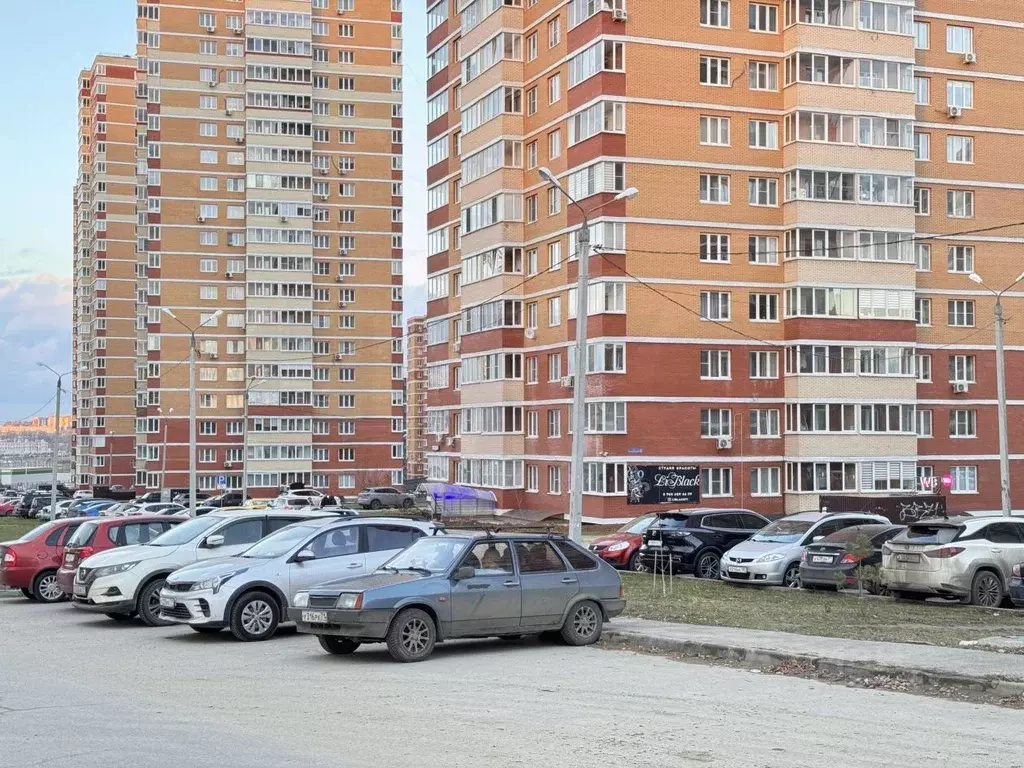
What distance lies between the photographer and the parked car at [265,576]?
55.3 feet

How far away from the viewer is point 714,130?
2131 inches

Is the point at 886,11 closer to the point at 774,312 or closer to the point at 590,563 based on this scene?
the point at 774,312

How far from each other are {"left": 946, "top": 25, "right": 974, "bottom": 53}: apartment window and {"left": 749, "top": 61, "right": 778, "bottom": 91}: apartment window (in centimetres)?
940

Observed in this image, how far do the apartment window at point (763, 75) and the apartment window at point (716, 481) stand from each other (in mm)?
16555

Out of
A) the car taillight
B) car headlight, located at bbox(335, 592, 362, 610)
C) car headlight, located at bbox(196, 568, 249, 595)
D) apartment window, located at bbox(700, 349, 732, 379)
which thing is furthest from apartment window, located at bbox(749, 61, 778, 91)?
car headlight, located at bbox(335, 592, 362, 610)

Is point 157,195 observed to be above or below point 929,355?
above

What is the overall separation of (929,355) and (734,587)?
36.8 metres

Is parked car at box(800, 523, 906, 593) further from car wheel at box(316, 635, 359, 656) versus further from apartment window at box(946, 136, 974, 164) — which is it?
apartment window at box(946, 136, 974, 164)

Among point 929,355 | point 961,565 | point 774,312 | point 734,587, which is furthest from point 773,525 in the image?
point 929,355

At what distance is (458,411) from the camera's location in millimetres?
67625

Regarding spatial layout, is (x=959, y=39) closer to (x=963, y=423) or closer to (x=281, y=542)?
(x=963, y=423)

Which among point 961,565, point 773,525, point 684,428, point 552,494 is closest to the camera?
point 961,565

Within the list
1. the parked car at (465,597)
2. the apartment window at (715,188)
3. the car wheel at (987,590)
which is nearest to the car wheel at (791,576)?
the car wheel at (987,590)

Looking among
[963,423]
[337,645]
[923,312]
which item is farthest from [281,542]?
[963,423]
